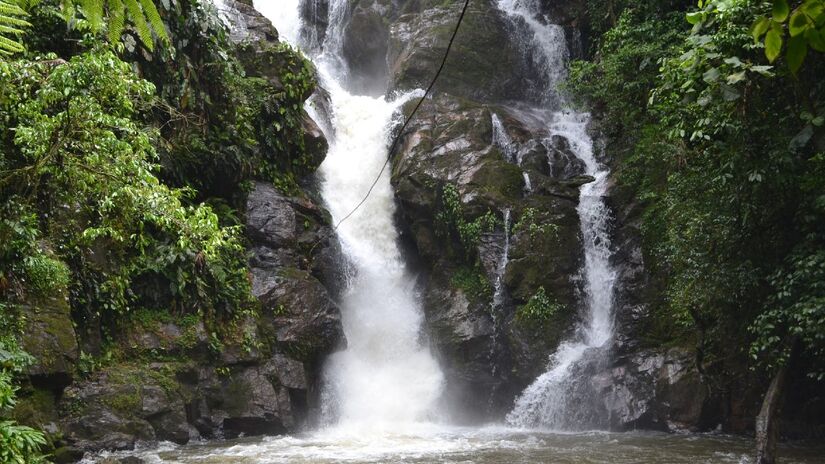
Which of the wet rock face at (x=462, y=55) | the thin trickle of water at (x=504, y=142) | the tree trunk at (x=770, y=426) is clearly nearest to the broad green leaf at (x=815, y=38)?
the tree trunk at (x=770, y=426)

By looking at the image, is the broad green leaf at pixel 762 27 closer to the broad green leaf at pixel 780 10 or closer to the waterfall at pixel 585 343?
the broad green leaf at pixel 780 10

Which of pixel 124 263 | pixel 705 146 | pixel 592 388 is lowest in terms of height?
pixel 592 388

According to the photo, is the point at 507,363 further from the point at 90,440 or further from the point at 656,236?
the point at 90,440

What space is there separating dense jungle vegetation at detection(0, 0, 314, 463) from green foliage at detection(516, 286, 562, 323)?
576 centimetres

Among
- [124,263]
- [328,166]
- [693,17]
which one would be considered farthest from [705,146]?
[328,166]

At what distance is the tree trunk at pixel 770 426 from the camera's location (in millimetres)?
8195

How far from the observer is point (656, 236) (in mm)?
13188

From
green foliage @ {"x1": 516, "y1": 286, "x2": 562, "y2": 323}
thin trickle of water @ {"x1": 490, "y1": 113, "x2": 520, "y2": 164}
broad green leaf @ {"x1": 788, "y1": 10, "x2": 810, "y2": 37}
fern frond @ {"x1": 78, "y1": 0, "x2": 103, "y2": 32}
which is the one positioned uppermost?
thin trickle of water @ {"x1": 490, "y1": 113, "x2": 520, "y2": 164}

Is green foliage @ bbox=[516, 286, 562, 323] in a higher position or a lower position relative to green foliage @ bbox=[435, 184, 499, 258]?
lower

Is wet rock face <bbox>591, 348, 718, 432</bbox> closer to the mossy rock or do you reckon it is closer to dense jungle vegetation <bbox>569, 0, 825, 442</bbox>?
dense jungle vegetation <bbox>569, 0, 825, 442</bbox>

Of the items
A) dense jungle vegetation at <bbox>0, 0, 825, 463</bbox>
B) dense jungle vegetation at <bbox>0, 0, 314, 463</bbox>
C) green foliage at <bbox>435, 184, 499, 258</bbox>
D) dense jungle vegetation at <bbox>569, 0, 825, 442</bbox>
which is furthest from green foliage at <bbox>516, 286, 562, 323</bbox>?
dense jungle vegetation at <bbox>0, 0, 314, 463</bbox>

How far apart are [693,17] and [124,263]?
349 inches

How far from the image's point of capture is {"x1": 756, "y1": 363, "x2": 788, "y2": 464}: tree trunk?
8.20 m

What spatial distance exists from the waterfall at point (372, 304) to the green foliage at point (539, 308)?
91.7 inches
